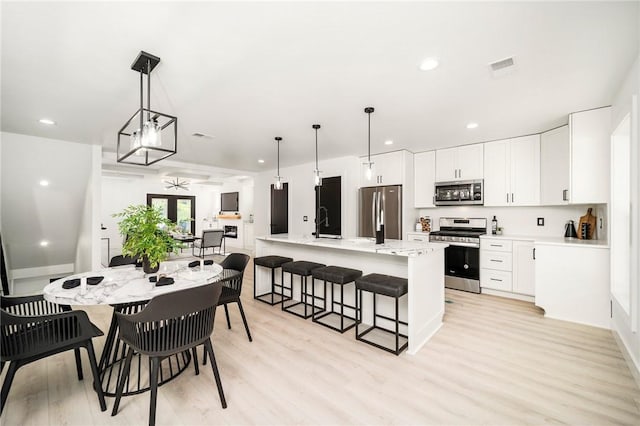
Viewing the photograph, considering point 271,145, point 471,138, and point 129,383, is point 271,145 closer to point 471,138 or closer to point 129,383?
point 471,138

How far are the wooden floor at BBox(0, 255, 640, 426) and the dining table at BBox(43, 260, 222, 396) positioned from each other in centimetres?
15

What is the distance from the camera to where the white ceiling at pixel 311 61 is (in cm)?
158

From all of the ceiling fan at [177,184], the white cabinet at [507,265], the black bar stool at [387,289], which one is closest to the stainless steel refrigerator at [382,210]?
the white cabinet at [507,265]

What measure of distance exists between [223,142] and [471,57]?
3615mm

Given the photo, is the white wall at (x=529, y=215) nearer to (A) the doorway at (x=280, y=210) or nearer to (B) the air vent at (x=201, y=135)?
(A) the doorway at (x=280, y=210)

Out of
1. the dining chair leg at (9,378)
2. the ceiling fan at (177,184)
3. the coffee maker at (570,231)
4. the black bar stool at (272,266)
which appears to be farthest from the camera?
the ceiling fan at (177,184)

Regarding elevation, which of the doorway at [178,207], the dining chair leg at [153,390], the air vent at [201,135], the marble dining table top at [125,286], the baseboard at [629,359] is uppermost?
the air vent at [201,135]

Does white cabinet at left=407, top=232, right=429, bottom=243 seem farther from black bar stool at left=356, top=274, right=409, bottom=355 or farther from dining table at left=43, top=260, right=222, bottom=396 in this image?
dining table at left=43, top=260, right=222, bottom=396

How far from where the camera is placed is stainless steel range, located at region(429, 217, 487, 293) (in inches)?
173

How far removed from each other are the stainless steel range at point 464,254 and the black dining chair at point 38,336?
4639 mm

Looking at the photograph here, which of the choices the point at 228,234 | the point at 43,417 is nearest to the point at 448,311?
the point at 43,417

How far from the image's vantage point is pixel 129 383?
6.89 ft

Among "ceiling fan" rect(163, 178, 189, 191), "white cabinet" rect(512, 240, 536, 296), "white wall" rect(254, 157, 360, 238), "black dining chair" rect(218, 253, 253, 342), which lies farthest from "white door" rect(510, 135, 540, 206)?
"ceiling fan" rect(163, 178, 189, 191)

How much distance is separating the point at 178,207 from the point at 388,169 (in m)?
8.27
